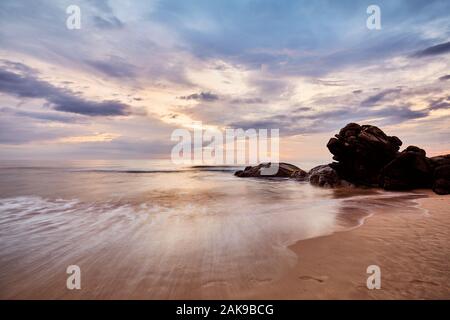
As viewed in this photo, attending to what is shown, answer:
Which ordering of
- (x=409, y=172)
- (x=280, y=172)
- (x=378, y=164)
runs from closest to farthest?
(x=409, y=172)
(x=378, y=164)
(x=280, y=172)

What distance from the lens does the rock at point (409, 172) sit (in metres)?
14.6

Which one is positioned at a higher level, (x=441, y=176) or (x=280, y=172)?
(x=441, y=176)

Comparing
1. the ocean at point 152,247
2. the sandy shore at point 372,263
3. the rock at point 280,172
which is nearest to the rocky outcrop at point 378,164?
the rock at point 280,172

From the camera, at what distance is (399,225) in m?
6.46

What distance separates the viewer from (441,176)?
13406 mm

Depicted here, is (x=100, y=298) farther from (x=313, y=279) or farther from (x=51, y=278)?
(x=313, y=279)

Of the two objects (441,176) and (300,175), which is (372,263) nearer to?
(441,176)

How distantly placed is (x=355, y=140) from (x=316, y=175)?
4564 mm

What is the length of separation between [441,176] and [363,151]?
436 cm

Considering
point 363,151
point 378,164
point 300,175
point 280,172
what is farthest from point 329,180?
point 280,172

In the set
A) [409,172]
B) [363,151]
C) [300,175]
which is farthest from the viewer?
[300,175]

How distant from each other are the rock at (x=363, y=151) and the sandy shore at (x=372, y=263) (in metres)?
11.1

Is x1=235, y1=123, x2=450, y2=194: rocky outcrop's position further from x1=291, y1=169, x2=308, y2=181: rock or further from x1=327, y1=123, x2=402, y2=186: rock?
x1=291, y1=169, x2=308, y2=181: rock

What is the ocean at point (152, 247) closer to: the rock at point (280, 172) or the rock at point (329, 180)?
the rock at point (329, 180)
